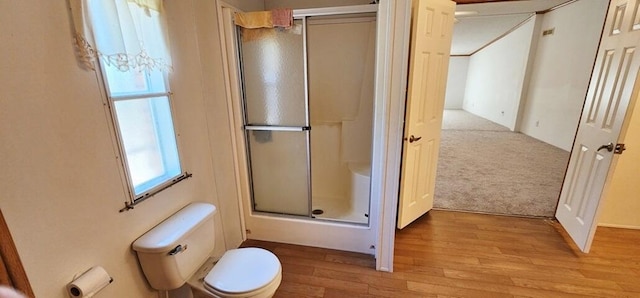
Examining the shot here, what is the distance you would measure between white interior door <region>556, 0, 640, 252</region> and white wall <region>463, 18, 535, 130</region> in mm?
4408

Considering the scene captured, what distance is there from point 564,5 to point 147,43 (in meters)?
6.13

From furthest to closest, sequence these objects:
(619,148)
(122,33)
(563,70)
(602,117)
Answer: (563,70)
(602,117)
(619,148)
(122,33)

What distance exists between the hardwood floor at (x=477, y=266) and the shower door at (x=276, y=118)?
0.44 m

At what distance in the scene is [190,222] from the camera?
1.42m

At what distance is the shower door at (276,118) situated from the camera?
75.7 inches

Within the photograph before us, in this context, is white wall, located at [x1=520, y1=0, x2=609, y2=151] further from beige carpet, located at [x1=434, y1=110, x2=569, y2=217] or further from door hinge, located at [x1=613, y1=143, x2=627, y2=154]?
door hinge, located at [x1=613, y1=143, x2=627, y2=154]

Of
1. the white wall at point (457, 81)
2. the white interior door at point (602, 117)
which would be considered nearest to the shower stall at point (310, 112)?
the white interior door at point (602, 117)

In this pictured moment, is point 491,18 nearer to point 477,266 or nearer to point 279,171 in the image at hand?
point 477,266

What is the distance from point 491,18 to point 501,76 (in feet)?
8.83

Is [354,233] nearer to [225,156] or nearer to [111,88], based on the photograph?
[225,156]

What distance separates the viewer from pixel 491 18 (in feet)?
15.9

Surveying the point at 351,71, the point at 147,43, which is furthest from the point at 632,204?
the point at 147,43

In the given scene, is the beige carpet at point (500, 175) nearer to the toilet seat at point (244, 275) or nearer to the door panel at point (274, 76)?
the door panel at point (274, 76)

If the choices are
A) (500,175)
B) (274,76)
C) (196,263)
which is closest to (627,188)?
(500,175)
